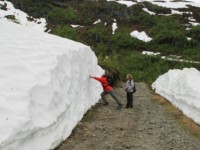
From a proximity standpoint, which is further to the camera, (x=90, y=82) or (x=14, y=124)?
(x=90, y=82)

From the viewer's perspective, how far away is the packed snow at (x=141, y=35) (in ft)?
310

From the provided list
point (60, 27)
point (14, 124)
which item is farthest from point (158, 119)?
point (60, 27)

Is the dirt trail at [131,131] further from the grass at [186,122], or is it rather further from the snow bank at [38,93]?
the snow bank at [38,93]

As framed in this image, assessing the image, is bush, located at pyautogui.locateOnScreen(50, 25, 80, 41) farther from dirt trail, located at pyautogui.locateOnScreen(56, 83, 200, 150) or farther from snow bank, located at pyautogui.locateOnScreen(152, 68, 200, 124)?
dirt trail, located at pyautogui.locateOnScreen(56, 83, 200, 150)

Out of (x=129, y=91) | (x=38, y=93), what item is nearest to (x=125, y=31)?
(x=129, y=91)

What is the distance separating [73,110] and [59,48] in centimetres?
500

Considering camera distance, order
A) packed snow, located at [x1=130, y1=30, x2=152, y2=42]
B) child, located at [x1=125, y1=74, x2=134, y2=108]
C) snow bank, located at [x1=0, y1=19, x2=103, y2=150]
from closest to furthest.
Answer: snow bank, located at [x1=0, y1=19, x2=103, y2=150] → child, located at [x1=125, y1=74, x2=134, y2=108] → packed snow, located at [x1=130, y1=30, x2=152, y2=42]

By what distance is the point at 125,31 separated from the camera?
97.6 m

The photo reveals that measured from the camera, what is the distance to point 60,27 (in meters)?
102

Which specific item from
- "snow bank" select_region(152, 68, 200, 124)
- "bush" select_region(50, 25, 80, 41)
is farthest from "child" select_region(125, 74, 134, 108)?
"bush" select_region(50, 25, 80, 41)

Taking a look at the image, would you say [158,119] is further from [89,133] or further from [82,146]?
[82,146]

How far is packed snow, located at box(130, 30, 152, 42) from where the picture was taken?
310ft

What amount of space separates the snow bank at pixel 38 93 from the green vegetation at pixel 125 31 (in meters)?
48.7

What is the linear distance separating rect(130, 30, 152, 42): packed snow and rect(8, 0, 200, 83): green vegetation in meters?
1.21
